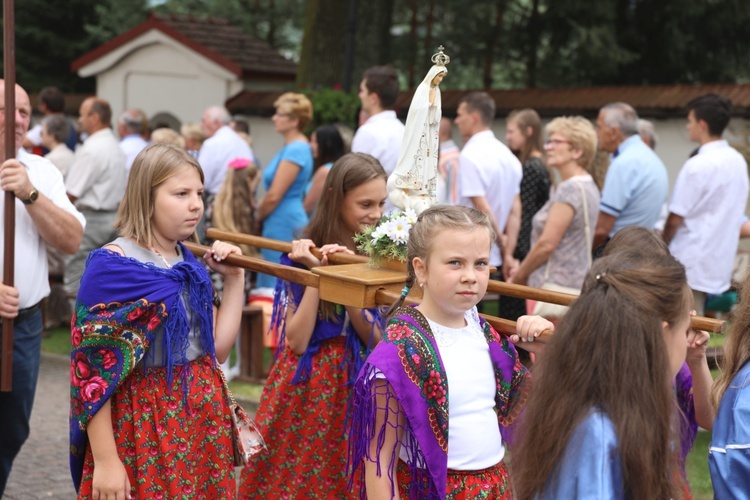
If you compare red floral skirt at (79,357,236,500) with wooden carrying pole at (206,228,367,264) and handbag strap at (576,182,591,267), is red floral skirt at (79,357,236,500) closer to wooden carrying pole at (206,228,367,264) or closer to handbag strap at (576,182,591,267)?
wooden carrying pole at (206,228,367,264)

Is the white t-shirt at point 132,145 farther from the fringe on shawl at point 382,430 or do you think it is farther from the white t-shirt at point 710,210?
the fringe on shawl at point 382,430

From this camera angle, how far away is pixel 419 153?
12.9 ft

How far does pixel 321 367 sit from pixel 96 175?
598 centimetres

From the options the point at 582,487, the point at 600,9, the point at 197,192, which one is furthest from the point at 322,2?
the point at 582,487

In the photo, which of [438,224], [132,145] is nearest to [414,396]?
[438,224]

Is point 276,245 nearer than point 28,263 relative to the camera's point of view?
Yes

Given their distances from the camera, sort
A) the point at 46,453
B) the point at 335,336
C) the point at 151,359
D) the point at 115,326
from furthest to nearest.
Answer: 1. the point at 46,453
2. the point at 335,336
3. the point at 151,359
4. the point at 115,326

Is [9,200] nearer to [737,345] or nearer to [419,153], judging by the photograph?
[419,153]

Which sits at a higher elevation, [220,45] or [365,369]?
[220,45]

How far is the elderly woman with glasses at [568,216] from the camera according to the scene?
22.0 ft

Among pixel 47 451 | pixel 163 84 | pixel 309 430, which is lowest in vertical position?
pixel 47 451

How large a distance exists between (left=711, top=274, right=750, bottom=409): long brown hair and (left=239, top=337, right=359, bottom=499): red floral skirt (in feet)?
5.50

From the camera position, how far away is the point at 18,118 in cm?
453

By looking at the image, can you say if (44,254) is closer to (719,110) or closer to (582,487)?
(582,487)
